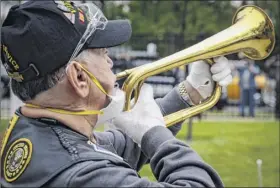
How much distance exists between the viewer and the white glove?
7.73 feet

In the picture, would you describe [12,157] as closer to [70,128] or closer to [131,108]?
[70,128]

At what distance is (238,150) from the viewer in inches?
431

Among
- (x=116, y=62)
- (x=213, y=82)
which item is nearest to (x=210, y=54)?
(x=213, y=82)

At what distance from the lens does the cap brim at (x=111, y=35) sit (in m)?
2.24

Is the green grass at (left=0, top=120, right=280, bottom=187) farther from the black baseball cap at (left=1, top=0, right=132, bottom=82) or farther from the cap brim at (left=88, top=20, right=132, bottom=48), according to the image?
the black baseball cap at (left=1, top=0, right=132, bottom=82)

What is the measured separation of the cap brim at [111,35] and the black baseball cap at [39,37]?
68 millimetres

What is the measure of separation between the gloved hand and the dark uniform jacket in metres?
0.80

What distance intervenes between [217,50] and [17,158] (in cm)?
121

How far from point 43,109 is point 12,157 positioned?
0.20m

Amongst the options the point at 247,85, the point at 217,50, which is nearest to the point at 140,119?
the point at 217,50

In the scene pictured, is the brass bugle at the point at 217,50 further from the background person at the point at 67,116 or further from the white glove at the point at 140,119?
the background person at the point at 67,116

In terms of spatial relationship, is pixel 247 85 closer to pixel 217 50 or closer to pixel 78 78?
pixel 217 50

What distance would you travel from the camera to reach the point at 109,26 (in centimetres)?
234

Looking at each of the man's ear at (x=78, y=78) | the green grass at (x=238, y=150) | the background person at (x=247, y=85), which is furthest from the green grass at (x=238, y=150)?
the man's ear at (x=78, y=78)
